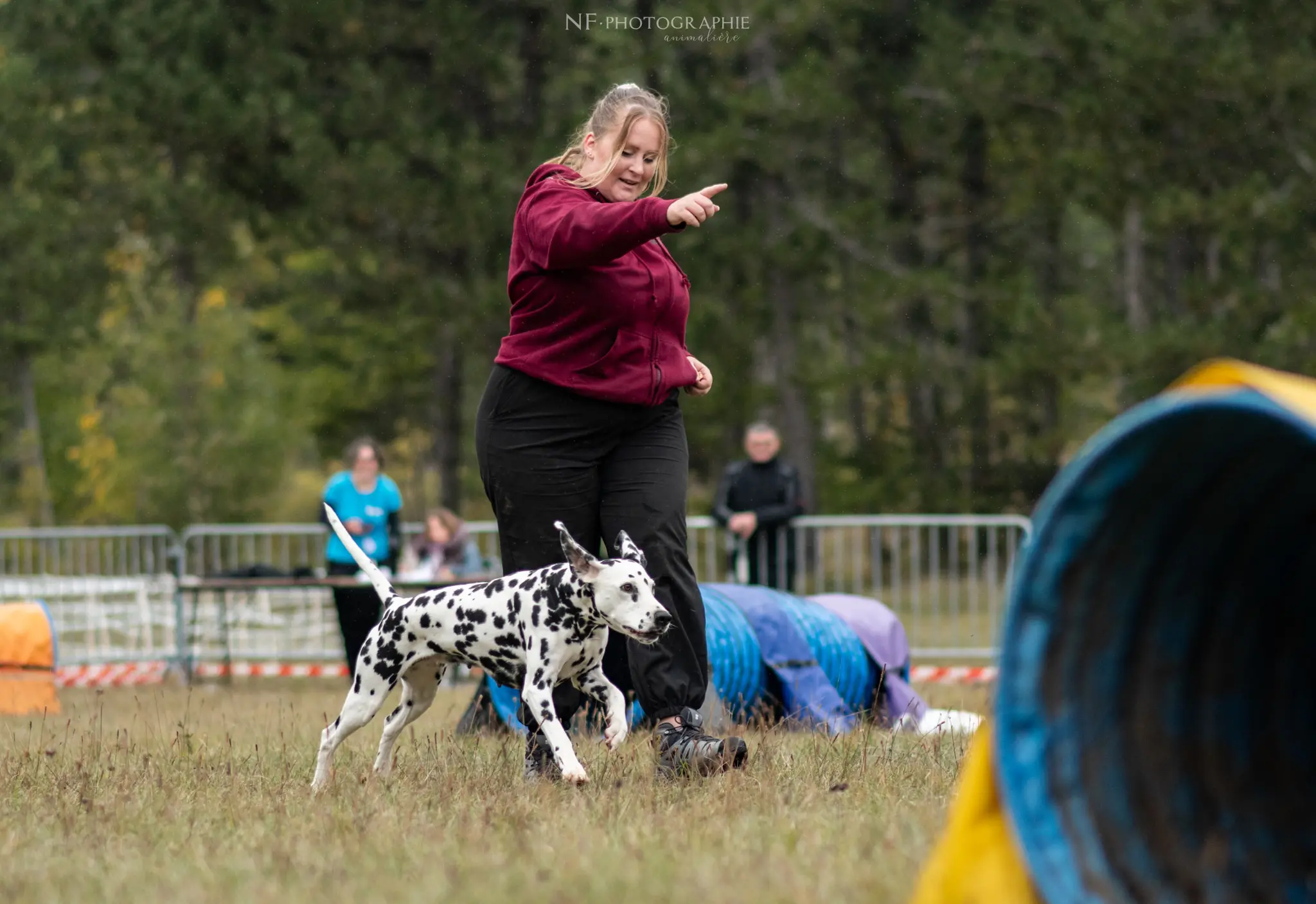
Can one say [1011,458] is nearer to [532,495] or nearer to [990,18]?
[990,18]

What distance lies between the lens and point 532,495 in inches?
214

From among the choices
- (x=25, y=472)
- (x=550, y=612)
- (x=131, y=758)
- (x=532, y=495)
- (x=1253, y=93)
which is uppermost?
(x=1253, y=93)

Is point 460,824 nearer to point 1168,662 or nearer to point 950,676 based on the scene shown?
point 1168,662

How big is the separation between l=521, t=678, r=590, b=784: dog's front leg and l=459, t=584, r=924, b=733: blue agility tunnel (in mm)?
1880

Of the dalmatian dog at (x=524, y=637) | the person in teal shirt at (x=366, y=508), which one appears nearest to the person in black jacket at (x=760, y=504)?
the person in teal shirt at (x=366, y=508)

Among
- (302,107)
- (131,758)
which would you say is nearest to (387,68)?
(302,107)

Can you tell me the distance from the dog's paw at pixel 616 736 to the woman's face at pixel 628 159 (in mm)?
1679

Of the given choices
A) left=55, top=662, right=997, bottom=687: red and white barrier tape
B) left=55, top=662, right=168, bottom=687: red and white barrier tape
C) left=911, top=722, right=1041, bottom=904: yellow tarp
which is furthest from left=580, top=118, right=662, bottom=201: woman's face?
left=55, top=662, right=168, bottom=687: red and white barrier tape

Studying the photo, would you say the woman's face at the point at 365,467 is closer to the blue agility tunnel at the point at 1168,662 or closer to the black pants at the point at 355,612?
the black pants at the point at 355,612

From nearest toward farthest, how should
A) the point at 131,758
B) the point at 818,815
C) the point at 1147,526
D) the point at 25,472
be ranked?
1. the point at 1147,526
2. the point at 818,815
3. the point at 131,758
4. the point at 25,472

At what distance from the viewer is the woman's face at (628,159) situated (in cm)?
530

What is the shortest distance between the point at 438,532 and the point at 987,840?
12585 mm

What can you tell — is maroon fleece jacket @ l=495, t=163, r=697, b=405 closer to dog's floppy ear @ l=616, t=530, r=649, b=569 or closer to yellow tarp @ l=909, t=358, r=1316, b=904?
dog's floppy ear @ l=616, t=530, r=649, b=569

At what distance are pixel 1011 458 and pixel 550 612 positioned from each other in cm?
2157
